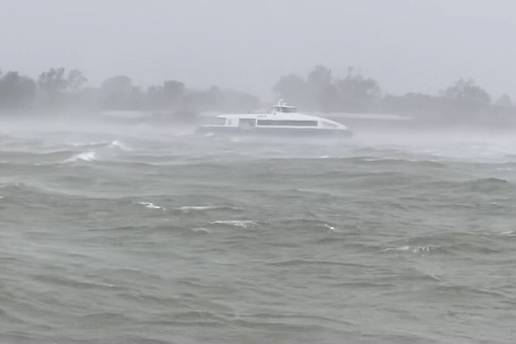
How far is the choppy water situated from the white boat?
26.4 metres

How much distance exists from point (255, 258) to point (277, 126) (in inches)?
1645

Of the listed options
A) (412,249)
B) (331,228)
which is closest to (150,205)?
(331,228)

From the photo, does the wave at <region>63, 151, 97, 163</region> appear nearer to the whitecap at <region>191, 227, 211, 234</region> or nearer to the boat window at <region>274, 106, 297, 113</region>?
the whitecap at <region>191, 227, 211, 234</region>

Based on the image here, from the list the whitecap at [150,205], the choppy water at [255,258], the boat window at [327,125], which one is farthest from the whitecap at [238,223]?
the boat window at [327,125]

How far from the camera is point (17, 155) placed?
38.2 m

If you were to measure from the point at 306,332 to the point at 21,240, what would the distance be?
22.8 feet

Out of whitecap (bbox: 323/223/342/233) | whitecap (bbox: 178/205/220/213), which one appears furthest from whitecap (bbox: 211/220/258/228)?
whitecap (bbox: 178/205/220/213)

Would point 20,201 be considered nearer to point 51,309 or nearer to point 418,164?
point 51,309

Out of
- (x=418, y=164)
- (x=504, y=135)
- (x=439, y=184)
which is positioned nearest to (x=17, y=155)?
(x=418, y=164)

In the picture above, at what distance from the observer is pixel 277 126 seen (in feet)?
187

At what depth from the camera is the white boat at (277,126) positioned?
185 ft

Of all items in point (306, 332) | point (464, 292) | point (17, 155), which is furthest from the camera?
point (17, 155)

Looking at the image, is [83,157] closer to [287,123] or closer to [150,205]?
[150,205]

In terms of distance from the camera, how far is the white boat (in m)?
56.5
